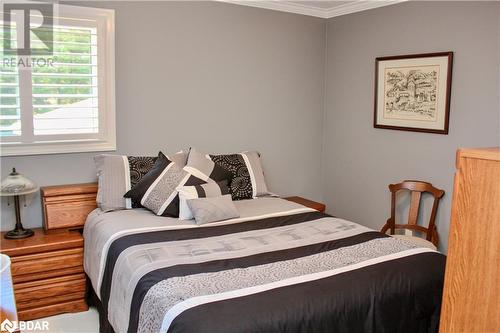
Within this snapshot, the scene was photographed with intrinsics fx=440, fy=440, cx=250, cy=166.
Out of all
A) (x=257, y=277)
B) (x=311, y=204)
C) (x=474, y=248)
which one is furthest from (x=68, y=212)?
(x=474, y=248)

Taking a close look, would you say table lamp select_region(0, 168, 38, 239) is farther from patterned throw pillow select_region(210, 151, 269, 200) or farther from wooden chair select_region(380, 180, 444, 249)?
wooden chair select_region(380, 180, 444, 249)

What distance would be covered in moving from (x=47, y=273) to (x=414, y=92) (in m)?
3.21

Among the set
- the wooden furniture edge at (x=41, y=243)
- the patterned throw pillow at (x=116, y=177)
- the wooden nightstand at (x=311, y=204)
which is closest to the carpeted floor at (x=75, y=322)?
the wooden furniture edge at (x=41, y=243)

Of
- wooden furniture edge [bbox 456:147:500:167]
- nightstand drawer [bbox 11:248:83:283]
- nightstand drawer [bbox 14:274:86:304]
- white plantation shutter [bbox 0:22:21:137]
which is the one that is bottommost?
nightstand drawer [bbox 14:274:86:304]

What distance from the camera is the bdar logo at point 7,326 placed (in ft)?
4.46

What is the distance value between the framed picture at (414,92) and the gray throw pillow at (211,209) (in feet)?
5.81

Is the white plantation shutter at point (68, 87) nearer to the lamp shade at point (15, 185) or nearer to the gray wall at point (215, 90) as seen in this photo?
the gray wall at point (215, 90)

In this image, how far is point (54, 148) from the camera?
3373 millimetres

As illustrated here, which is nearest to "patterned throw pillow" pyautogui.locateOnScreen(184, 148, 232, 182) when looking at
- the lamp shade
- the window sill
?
the window sill

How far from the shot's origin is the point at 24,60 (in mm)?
3191

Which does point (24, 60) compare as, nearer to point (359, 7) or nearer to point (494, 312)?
point (359, 7)

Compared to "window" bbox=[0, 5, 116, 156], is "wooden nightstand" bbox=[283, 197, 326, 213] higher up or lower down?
lower down

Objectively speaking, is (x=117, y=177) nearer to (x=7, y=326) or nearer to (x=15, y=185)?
(x=15, y=185)

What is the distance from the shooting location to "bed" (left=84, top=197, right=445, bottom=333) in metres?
1.85
